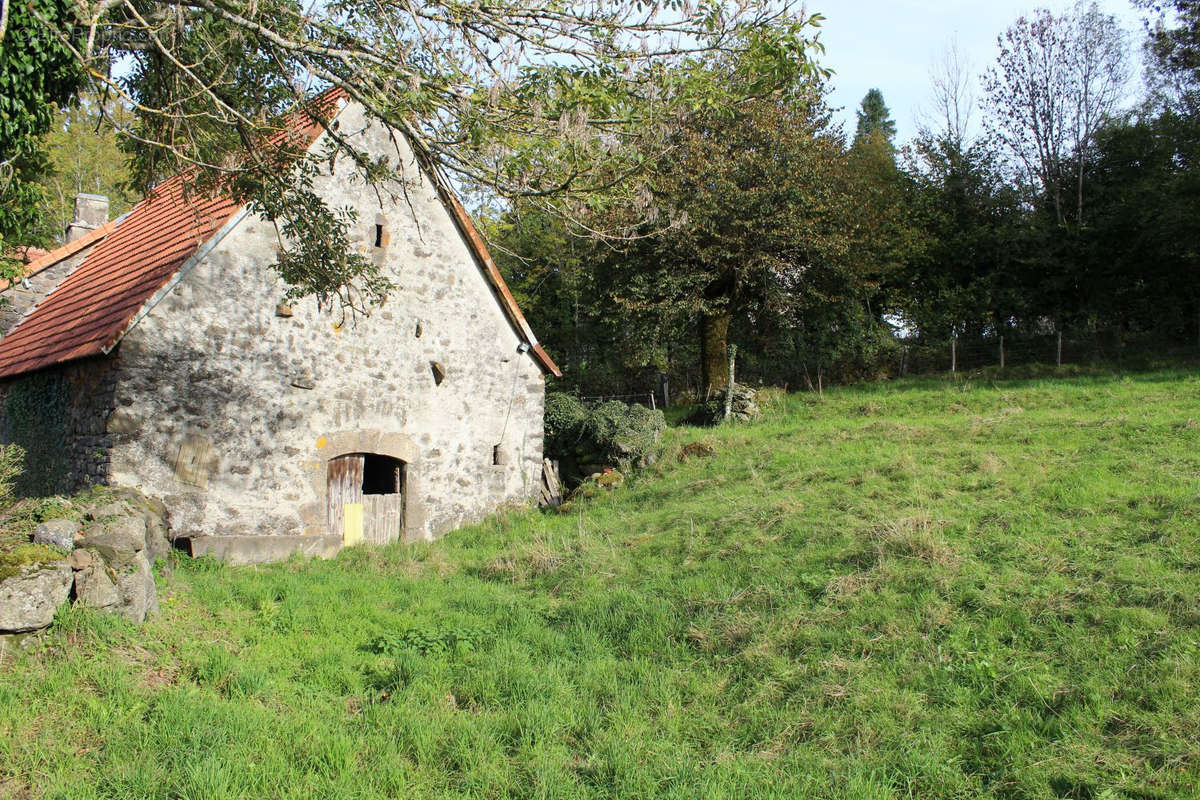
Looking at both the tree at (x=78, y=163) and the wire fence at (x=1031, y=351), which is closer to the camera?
the wire fence at (x=1031, y=351)

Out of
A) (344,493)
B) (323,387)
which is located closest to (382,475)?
(344,493)

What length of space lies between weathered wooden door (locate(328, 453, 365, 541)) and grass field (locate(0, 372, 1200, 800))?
120 cm

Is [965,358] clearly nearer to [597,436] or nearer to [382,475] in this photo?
[597,436]

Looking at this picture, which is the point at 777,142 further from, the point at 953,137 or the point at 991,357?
the point at 953,137

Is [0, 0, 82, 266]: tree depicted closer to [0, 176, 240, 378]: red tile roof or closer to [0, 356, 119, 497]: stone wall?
[0, 176, 240, 378]: red tile roof

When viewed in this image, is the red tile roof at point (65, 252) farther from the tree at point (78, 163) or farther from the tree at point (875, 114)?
the tree at point (875, 114)

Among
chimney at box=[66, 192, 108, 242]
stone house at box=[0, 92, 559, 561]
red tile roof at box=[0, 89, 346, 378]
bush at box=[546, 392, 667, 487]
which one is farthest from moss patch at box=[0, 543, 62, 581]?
chimney at box=[66, 192, 108, 242]

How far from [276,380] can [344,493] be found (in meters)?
2.00

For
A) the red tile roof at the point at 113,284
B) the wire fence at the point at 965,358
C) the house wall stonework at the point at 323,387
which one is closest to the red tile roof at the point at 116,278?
the red tile roof at the point at 113,284

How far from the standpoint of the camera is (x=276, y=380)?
415 inches

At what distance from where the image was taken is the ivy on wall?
1027 centimetres

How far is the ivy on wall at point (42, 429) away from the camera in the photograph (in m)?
10.3

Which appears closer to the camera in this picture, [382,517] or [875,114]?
[382,517]

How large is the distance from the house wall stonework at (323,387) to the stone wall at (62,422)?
0.34 meters
